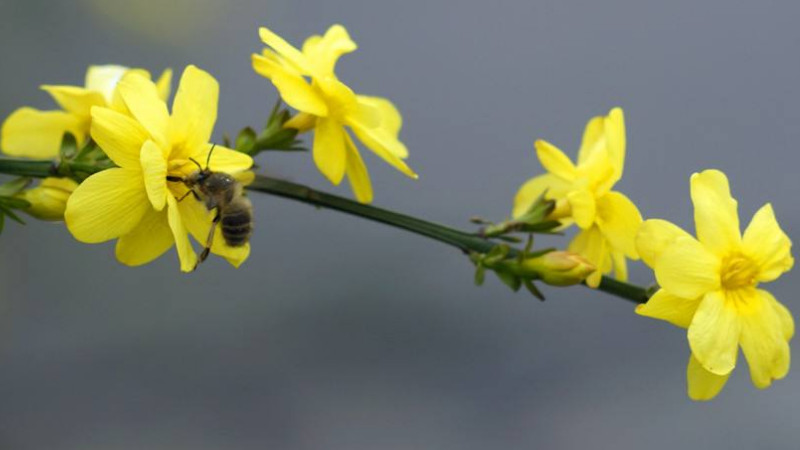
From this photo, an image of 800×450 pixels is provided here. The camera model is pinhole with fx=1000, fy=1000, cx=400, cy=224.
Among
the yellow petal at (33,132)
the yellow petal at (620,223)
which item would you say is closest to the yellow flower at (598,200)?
the yellow petal at (620,223)

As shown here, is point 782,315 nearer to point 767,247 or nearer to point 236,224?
point 767,247

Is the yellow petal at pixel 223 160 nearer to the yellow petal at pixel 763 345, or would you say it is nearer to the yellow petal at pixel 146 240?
the yellow petal at pixel 146 240

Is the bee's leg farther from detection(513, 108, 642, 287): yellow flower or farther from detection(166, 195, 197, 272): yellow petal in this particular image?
detection(513, 108, 642, 287): yellow flower

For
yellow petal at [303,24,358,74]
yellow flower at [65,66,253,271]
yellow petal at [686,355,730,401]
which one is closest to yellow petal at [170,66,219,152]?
yellow flower at [65,66,253,271]

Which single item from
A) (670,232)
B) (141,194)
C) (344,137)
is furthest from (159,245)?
(670,232)

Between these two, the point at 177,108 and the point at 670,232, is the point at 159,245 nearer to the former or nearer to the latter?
the point at 177,108

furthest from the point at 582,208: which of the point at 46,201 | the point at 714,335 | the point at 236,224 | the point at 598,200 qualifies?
the point at 46,201
